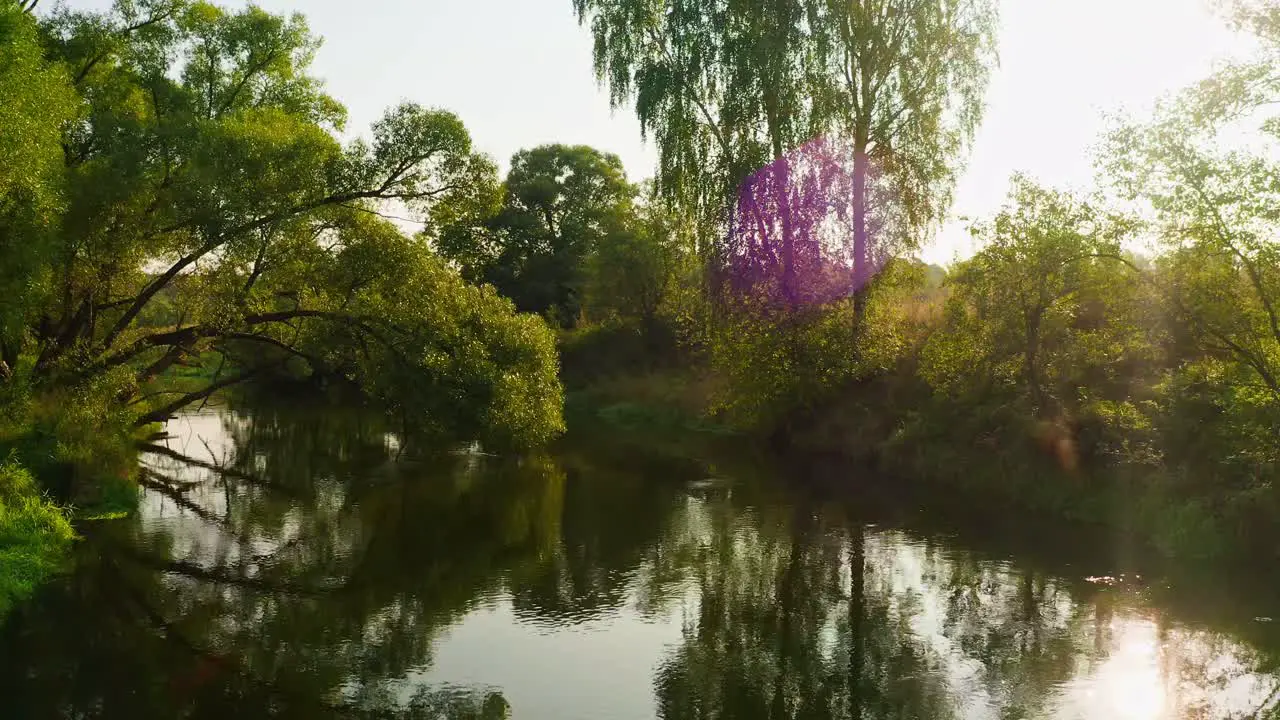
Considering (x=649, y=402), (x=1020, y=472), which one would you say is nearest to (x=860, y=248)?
(x=1020, y=472)

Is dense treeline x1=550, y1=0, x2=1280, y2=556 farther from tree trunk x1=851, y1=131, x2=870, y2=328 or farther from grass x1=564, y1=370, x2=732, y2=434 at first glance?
grass x1=564, y1=370, x2=732, y2=434

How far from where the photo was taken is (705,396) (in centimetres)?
4647

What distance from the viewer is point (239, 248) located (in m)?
24.0

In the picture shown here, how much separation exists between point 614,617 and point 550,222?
193ft

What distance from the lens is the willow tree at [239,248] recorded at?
22.7 m

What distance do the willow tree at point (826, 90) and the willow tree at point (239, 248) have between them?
30.5 feet

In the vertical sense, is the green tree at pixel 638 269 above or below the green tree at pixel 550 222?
below

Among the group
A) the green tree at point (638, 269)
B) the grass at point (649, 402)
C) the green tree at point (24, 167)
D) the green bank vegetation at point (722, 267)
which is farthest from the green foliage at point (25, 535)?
the green tree at point (638, 269)

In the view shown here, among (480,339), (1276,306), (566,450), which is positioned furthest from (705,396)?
(1276,306)

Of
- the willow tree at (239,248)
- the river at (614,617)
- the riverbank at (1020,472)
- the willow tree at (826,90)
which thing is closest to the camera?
the river at (614,617)

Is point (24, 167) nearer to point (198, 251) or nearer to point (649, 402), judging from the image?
point (198, 251)

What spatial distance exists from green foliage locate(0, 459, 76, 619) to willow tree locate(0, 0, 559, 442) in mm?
3338

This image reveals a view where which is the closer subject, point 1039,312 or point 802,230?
point 1039,312

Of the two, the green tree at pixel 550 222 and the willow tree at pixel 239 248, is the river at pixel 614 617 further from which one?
the green tree at pixel 550 222
